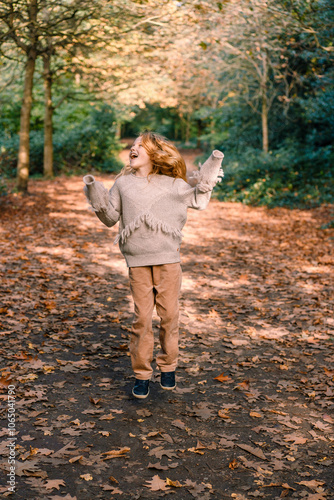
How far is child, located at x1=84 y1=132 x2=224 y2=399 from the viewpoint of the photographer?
3.76m

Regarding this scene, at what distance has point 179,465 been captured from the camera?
3209 mm

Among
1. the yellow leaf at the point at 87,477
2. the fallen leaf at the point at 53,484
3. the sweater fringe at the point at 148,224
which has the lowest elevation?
the yellow leaf at the point at 87,477

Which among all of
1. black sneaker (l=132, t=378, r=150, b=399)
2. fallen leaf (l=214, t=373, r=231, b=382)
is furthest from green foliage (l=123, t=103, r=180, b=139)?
black sneaker (l=132, t=378, r=150, b=399)

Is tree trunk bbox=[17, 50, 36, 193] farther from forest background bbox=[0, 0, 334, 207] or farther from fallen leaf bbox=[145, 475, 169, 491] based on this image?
fallen leaf bbox=[145, 475, 169, 491]

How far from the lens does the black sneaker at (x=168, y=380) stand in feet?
13.4

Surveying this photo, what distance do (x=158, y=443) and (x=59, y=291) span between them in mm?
3757

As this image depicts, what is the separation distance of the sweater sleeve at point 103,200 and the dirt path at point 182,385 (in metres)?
1.53

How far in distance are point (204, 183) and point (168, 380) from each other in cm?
167

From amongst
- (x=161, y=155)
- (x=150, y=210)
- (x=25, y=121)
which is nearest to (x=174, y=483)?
(x=150, y=210)

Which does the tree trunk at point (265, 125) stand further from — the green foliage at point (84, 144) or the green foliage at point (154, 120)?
the green foliage at point (154, 120)

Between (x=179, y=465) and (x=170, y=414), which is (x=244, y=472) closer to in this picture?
(x=179, y=465)

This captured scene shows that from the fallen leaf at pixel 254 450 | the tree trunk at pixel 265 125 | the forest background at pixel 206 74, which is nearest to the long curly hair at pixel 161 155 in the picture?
the fallen leaf at pixel 254 450

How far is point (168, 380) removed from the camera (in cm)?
408

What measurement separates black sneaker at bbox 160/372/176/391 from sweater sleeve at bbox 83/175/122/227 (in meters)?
1.34
